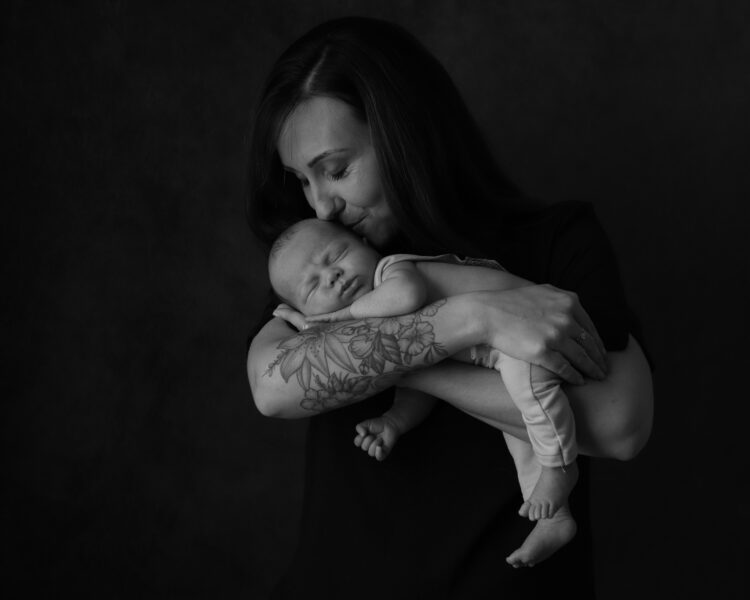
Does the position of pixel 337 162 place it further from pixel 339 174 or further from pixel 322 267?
pixel 322 267

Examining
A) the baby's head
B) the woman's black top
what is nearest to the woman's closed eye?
the baby's head

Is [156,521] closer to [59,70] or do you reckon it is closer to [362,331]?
[59,70]

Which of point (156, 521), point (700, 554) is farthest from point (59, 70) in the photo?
point (700, 554)

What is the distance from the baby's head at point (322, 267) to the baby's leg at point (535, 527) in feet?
1.55

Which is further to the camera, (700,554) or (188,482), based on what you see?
(188,482)

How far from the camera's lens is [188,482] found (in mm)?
3338

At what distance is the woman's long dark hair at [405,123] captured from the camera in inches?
80.1

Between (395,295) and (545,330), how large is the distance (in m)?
0.30

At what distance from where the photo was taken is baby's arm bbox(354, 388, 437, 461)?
1.90 m

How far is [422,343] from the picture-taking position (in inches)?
68.8

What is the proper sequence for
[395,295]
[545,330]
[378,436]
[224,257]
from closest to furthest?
1. [545,330]
2. [395,295]
3. [378,436]
4. [224,257]

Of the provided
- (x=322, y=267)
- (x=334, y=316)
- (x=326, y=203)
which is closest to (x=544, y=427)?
(x=334, y=316)

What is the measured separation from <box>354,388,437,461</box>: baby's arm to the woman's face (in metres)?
0.42

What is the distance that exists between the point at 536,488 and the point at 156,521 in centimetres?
197
